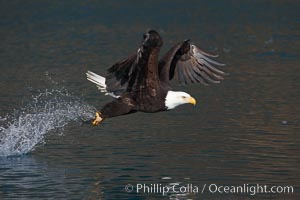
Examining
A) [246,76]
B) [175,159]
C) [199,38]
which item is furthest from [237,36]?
[175,159]

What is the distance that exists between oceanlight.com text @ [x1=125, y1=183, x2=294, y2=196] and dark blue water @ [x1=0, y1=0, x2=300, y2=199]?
0.06 m

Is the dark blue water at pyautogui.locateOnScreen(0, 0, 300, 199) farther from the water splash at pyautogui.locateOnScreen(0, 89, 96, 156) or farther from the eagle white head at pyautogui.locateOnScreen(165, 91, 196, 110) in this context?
the eagle white head at pyautogui.locateOnScreen(165, 91, 196, 110)

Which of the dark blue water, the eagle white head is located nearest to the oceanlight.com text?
the dark blue water

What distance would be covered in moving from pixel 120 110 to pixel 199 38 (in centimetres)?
893

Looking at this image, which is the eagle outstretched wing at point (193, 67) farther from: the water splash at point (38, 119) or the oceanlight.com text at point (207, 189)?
the oceanlight.com text at point (207, 189)

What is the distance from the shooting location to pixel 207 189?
301 inches

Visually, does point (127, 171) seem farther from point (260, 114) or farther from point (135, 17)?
point (135, 17)

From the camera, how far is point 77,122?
10.5 metres

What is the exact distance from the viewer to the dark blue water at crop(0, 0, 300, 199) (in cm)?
805

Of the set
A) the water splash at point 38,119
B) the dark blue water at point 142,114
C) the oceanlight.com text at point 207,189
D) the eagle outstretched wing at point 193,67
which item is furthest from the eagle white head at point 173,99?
the water splash at point 38,119

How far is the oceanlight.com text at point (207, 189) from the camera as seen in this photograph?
24.8 feet

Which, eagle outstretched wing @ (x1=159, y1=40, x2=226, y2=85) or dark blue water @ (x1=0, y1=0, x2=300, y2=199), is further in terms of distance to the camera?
eagle outstretched wing @ (x1=159, y1=40, x2=226, y2=85)

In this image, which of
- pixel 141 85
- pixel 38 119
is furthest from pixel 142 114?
pixel 141 85

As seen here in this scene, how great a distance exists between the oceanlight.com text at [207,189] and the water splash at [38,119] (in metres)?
1.70
